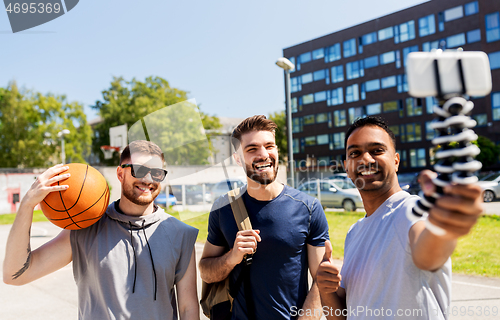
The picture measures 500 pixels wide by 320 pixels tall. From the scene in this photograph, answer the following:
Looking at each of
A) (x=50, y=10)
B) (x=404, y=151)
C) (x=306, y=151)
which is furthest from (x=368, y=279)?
(x=306, y=151)

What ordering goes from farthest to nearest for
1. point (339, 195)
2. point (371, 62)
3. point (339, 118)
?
point (339, 118), point (371, 62), point (339, 195)

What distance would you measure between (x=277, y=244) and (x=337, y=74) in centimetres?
5061

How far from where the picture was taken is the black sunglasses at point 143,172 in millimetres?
2369

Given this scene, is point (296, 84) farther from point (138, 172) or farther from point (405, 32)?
point (138, 172)

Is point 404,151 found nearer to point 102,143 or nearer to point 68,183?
point 102,143

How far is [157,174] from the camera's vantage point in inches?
95.6

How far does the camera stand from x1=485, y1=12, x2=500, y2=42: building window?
3403 cm

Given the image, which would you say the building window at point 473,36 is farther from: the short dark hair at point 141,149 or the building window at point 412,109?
the short dark hair at point 141,149

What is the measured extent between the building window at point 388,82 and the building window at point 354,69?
10.3ft

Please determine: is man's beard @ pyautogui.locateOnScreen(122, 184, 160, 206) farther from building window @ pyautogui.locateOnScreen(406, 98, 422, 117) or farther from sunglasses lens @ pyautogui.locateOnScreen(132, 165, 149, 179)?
building window @ pyautogui.locateOnScreen(406, 98, 422, 117)

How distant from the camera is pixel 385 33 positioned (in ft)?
148

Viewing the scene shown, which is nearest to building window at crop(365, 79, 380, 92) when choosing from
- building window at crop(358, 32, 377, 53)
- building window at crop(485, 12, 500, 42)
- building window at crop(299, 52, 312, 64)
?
building window at crop(358, 32, 377, 53)

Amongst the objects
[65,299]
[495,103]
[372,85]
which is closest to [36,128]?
[65,299]

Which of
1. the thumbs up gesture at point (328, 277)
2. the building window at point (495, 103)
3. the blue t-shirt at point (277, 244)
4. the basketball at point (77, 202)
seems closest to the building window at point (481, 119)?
the building window at point (495, 103)
